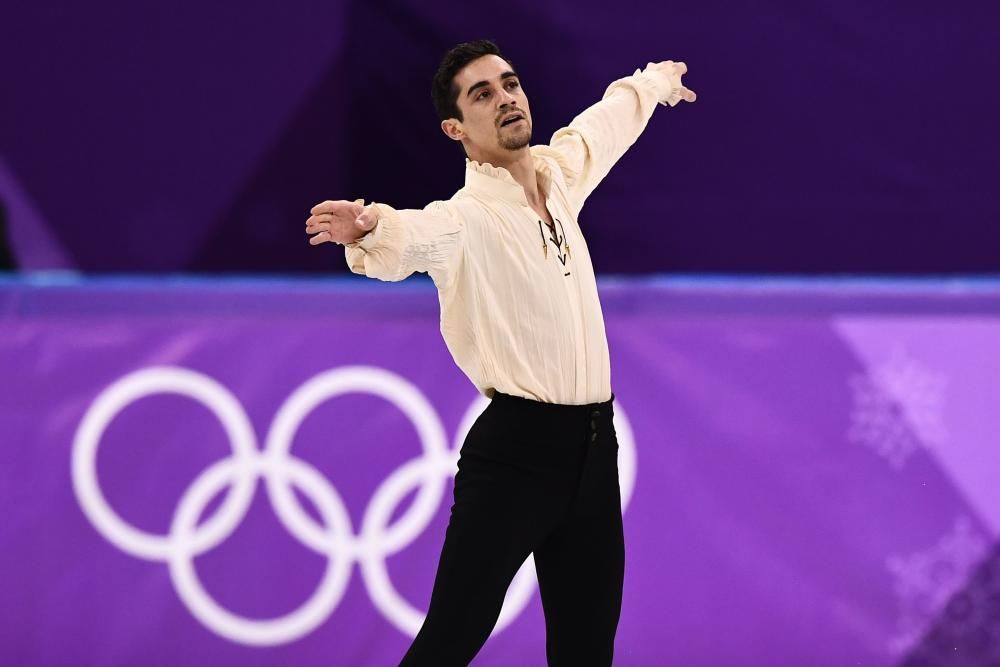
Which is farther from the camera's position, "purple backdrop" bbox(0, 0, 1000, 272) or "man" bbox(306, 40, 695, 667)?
"purple backdrop" bbox(0, 0, 1000, 272)

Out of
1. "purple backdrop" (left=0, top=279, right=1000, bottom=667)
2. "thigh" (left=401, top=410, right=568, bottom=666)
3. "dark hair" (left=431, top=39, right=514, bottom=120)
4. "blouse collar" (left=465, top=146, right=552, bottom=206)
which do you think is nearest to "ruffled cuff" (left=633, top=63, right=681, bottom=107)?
"dark hair" (left=431, top=39, right=514, bottom=120)

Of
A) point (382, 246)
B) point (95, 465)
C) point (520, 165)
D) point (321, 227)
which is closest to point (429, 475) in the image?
point (95, 465)

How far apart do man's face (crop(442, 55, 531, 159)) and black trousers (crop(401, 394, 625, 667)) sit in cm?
64

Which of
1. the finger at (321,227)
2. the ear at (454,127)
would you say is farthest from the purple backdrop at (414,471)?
the finger at (321,227)

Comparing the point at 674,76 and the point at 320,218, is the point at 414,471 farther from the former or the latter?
the point at 320,218

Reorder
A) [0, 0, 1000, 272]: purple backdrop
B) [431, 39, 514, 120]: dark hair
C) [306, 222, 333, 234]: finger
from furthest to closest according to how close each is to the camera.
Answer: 1. [0, 0, 1000, 272]: purple backdrop
2. [431, 39, 514, 120]: dark hair
3. [306, 222, 333, 234]: finger

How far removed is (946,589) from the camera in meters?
4.75

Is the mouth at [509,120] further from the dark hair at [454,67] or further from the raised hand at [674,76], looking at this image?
the raised hand at [674,76]

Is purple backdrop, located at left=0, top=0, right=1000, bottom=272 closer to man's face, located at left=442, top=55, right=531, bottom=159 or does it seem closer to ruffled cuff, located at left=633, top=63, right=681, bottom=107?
ruffled cuff, located at left=633, top=63, right=681, bottom=107

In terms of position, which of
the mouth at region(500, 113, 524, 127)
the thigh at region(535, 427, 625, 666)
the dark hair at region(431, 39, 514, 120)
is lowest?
the thigh at region(535, 427, 625, 666)

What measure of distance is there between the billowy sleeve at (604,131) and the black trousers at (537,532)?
65 cm

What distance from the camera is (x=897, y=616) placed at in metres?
4.76

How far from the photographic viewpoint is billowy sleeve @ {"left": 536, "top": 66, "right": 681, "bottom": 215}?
3.78m

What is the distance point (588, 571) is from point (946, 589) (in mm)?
1852
